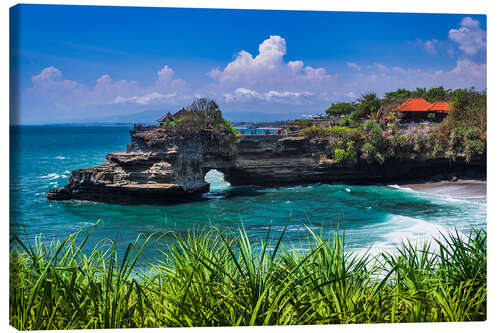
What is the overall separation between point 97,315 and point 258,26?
3120mm

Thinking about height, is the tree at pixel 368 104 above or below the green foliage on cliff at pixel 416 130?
above

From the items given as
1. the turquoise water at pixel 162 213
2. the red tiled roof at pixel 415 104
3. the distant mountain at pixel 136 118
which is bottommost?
the turquoise water at pixel 162 213

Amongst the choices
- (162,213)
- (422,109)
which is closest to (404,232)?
(422,109)

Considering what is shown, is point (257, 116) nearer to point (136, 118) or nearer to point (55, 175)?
point (136, 118)

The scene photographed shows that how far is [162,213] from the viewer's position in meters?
5.99

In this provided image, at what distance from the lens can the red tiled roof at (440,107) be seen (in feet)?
17.1

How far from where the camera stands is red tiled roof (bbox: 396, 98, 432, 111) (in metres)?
5.49

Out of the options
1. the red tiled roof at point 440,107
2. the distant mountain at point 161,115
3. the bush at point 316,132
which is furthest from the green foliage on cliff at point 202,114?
the red tiled roof at point 440,107

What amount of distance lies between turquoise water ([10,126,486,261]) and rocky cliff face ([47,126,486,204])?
0.94ft

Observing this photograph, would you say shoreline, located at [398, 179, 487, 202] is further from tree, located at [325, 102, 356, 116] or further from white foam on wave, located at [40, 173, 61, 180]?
white foam on wave, located at [40, 173, 61, 180]

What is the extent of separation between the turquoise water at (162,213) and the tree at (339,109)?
1.27m

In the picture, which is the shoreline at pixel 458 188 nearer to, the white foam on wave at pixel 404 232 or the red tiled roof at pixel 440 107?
the white foam on wave at pixel 404 232

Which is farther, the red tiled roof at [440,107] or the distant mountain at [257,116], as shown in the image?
the red tiled roof at [440,107]

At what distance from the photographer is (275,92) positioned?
4785 millimetres
